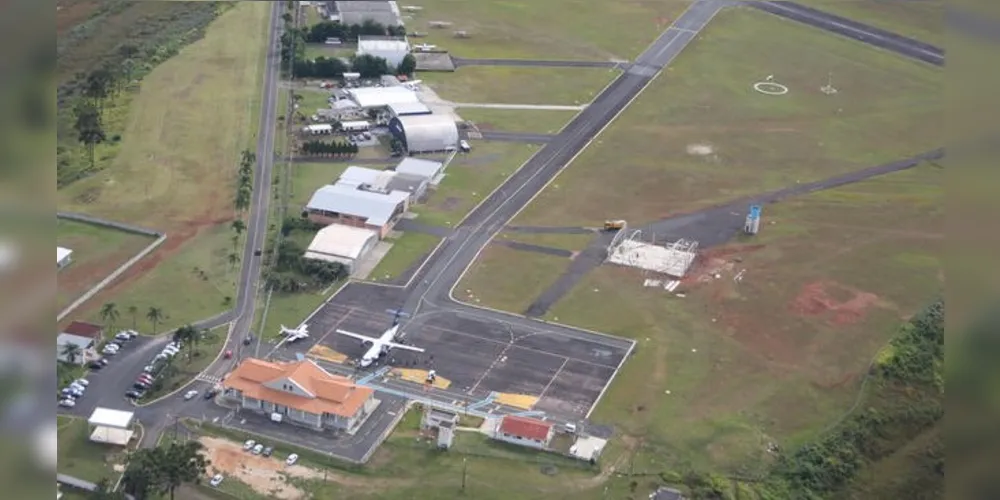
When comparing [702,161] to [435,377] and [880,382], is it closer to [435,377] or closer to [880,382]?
[880,382]

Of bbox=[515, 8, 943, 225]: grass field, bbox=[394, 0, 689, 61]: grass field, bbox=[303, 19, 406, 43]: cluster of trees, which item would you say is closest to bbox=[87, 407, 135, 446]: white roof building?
bbox=[515, 8, 943, 225]: grass field

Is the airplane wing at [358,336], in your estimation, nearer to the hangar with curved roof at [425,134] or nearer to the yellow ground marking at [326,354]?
the yellow ground marking at [326,354]

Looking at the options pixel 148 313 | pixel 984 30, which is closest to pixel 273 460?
pixel 148 313

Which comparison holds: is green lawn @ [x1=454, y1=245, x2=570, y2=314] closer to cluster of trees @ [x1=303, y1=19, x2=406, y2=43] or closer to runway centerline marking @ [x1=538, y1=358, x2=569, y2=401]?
runway centerline marking @ [x1=538, y1=358, x2=569, y2=401]

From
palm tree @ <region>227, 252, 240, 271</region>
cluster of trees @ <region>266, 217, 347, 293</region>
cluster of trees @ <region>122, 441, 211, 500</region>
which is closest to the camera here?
cluster of trees @ <region>122, 441, 211, 500</region>

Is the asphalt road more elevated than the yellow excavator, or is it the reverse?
the asphalt road

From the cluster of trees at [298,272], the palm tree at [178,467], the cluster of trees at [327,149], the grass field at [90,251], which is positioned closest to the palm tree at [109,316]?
the grass field at [90,251]
